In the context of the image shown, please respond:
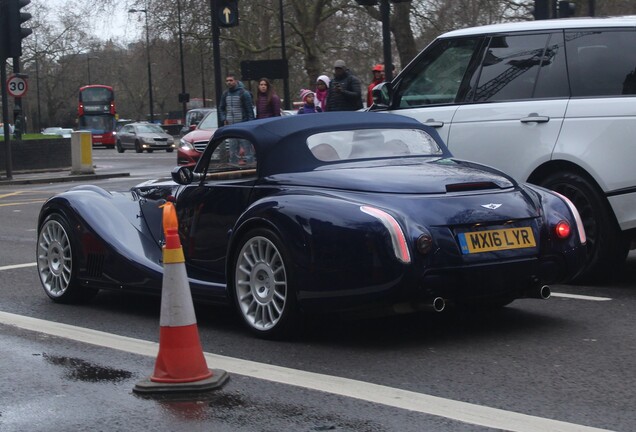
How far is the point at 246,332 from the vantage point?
6.99 metres

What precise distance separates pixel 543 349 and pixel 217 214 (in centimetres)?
229

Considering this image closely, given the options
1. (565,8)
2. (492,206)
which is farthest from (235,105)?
(492,206)

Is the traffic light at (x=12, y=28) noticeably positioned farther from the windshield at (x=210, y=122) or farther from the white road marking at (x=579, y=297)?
the white road marking at (x=579, y=297)

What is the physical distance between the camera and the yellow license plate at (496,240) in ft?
20.6

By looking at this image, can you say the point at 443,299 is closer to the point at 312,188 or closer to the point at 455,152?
the point at 312,188

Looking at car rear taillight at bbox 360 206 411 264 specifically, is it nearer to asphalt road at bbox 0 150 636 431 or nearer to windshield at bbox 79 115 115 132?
asphalt road at bbox 0 150 636 431

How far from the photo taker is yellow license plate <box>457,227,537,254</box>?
20.6 ft

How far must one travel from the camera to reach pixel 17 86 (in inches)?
1204

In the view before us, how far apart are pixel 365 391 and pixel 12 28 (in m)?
22.2

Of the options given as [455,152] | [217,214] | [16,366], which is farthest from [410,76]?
[16,366]

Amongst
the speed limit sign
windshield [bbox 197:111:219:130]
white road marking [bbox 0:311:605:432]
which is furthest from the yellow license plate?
the speed limit sign

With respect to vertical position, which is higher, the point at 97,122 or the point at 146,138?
the point at 97,122

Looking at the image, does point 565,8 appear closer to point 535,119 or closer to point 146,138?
point 535,119

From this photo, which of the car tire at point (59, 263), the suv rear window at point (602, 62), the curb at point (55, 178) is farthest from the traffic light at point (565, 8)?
the car tire at point (59, 263)
